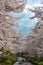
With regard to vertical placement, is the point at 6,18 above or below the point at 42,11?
above

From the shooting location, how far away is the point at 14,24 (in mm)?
11125

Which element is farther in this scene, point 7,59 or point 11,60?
point 7,59

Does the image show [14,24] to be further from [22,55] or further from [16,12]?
[22,55]

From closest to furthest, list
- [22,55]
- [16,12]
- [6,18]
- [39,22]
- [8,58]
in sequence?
[6,18]
[16,12]
[39,22]
[8,58]
[22,55]

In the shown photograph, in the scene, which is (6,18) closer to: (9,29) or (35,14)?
(9,29)

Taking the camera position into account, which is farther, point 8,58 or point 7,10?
point 8,58

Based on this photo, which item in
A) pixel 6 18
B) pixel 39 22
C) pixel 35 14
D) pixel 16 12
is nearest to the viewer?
pixel 6 18

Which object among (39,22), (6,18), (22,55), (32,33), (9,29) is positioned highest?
(6,18)

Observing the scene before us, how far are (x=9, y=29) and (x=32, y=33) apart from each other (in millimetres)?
6640

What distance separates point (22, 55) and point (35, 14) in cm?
878

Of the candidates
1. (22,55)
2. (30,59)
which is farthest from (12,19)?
(22,55)

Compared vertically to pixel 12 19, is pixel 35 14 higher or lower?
lower

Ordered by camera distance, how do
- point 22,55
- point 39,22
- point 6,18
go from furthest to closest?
point 22,55 → point 39,22 → point 6,18

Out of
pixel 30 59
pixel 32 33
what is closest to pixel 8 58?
pixel 30 59
